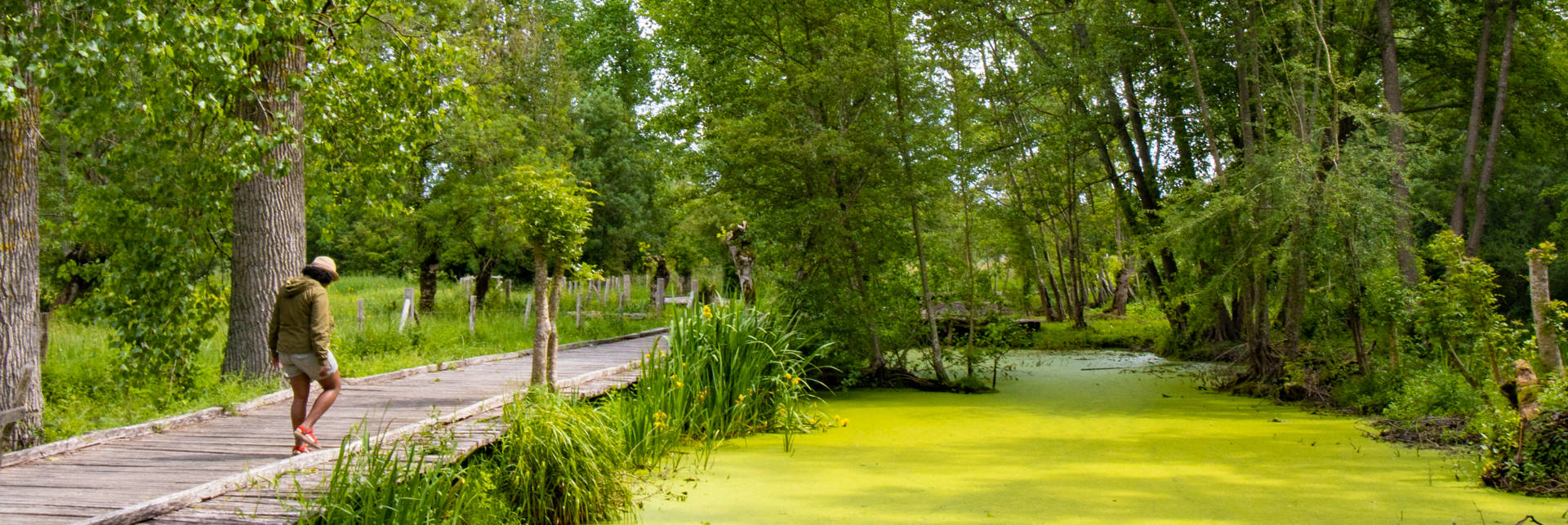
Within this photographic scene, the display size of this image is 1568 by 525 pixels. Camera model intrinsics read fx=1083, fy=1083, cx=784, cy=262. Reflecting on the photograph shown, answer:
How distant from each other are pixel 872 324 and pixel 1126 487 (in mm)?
5628

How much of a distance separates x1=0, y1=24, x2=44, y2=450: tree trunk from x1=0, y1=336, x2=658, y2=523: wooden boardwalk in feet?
1.51

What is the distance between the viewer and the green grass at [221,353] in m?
7.77

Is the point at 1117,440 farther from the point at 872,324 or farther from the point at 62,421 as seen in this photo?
the point at 62,421

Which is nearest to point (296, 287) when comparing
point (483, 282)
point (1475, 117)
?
point (1475, 117)

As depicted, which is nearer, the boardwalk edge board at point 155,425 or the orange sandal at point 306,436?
the orange sandal at point 306,436

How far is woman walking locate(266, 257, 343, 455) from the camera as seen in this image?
19.8ft

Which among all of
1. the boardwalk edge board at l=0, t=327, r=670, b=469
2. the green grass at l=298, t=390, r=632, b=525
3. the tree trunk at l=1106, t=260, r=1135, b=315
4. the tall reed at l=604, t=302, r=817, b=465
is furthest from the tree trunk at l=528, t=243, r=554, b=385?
the tree trunk at l=1106, t=260, r=1135, b=315

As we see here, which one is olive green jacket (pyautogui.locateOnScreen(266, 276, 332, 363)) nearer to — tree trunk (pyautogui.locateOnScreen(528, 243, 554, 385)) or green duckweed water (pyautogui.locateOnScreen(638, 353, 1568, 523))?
tree trunk (pyautogui.locateOnScreen(528, 243, 554, 385))

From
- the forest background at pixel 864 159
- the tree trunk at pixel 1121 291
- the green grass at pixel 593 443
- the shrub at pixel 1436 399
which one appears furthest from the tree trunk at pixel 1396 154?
the tree trunk at pixel 1121 291

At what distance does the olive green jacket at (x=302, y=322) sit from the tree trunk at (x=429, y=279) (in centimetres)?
1479

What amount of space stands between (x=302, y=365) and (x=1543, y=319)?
7.91 metres

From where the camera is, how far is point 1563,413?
670cm

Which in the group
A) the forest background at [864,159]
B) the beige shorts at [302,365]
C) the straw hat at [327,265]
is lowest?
the beige shorts at [302,365]

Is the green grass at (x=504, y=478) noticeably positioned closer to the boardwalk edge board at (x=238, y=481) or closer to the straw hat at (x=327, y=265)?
the boardwalk edge board at (x=238, y=481)
